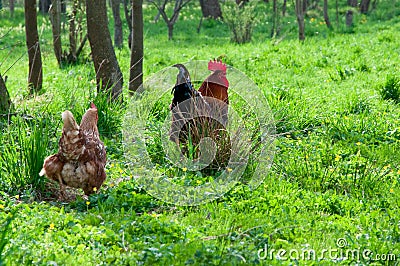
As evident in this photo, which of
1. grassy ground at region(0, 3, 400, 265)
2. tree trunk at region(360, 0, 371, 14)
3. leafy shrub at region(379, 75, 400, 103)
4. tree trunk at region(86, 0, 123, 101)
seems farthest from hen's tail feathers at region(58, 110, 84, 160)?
tree trunk at region(360, 0, 371, 14)

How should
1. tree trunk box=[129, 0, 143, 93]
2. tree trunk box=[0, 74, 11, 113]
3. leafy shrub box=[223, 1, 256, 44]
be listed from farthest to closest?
1. leafy shrub box=[223, 1, 256, 44]
2. tree trunk box=[129, 0, 143, 93]
3. tree trunk box=[0, 74, 11, 113]

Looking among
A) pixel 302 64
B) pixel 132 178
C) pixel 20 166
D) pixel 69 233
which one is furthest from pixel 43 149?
pixel 302 64

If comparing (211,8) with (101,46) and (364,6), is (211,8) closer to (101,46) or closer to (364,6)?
(364,6)

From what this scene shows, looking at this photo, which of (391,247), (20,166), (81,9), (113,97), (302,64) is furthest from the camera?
(81,9)

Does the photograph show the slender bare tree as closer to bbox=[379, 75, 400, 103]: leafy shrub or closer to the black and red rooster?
bbox=[379, 75, 400, 103]: leafy shrub

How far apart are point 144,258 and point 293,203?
5.38 ft

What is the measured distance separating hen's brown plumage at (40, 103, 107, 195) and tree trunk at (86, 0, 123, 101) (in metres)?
2.29

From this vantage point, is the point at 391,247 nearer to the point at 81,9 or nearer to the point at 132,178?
the point at 132,178

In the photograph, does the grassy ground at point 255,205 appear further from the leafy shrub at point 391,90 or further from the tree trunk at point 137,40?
the tree trunk at point 137,40

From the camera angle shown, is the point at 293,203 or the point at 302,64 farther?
the point at 302,64

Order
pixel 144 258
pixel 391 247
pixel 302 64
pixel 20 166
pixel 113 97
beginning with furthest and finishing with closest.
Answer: pixel 302 64
pixel 113 97
pixel 20 166
pixel 391 247
pixel 144 258

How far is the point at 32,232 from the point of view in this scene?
425 cm

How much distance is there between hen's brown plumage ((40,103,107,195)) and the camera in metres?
4.90

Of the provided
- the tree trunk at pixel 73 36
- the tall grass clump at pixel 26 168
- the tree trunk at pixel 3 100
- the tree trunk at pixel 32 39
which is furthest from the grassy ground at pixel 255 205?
the tree trunk at pixel 73 36
